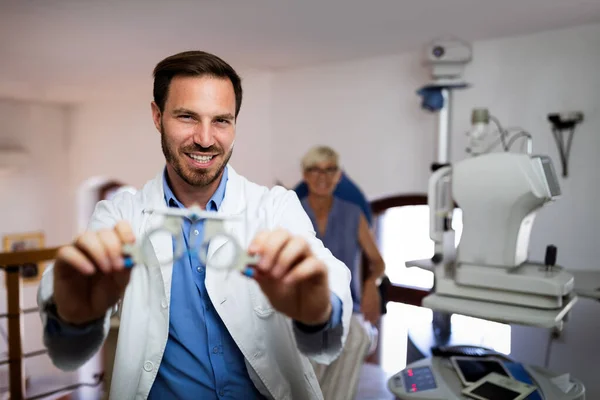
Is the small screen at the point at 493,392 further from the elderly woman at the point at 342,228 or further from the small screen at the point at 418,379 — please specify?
the elderly woman at the point at 342,228

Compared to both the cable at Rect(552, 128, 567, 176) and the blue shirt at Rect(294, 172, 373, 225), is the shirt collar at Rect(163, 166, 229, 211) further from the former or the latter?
the cable at Rect(552, 128, 567, 176)

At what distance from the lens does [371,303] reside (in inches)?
93.9

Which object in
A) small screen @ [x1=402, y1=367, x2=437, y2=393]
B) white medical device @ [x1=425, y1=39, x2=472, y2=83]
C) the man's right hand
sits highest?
white medical device @ [x1=425, y1=39, x2=472, y2=83]

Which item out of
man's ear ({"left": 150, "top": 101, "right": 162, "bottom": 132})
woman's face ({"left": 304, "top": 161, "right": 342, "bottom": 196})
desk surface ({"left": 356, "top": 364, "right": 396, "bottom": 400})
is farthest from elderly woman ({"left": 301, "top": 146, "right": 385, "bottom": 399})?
man's ear ({"left": 150, "top": 101, "right": 162, "bottom": 132})

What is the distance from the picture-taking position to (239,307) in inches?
36.2

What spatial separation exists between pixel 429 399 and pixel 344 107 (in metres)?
2.20

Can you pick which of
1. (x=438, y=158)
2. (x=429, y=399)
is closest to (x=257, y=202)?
(x=429, y=399)

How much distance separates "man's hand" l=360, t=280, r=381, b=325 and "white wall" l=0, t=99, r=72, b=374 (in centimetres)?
400

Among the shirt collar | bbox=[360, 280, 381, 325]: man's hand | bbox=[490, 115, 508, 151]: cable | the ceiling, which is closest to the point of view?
the shirt collar

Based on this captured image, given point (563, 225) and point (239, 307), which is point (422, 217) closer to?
point (563, 225)

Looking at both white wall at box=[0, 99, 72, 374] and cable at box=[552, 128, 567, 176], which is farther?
white wall at box=[0, 99, 72, 374]

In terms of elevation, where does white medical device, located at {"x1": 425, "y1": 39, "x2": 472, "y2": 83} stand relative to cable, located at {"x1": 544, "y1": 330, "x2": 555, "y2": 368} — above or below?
above

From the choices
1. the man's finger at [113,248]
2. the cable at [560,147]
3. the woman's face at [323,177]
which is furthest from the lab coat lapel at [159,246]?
the cable at [560,147]

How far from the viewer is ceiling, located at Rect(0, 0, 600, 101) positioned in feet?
7.05
